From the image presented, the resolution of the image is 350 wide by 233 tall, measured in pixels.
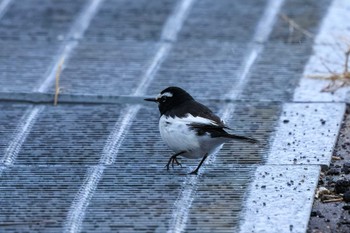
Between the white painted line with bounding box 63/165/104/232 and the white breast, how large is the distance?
21.5 inches

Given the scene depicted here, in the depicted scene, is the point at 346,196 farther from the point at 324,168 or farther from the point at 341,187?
the point at 324,168

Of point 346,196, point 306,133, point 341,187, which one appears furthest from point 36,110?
point 346,196

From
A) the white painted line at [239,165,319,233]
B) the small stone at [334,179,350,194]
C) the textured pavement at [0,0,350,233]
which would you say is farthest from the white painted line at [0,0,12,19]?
the small stone at [334,179,350,194]

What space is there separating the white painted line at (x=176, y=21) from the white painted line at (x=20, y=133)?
1.97 metres

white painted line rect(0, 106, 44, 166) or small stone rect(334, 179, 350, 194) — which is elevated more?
small stone rect(334, 179, 350, 194)

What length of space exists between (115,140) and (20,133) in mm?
781

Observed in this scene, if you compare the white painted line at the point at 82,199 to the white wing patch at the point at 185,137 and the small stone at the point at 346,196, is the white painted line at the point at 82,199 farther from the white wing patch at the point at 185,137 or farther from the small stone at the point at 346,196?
the small stone at the point at 346,196

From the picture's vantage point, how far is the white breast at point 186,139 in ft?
22.2

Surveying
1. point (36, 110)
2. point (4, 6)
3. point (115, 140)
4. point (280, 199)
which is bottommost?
point (4, 6)

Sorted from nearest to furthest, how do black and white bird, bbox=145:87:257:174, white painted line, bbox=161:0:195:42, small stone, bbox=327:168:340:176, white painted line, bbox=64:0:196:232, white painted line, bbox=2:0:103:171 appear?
1. white painted line, bbox=64:0:196:232
2. black and white bird, bbox=145:87:257:174
3. small stone, bbox=327:168:340:176
4. white painted line, bbox=2:0:103:171
5. white painted line, bbox=161:0:195:42

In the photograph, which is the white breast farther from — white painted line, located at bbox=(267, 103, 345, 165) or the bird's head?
white painted line, located at bbox=(267, 103, 345, 165)

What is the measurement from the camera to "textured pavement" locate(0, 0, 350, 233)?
6.22 metres

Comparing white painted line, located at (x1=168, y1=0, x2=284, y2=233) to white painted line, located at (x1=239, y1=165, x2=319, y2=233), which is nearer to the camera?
white painted line, located at (x1=239, y1=165, x2=319, y2=233)

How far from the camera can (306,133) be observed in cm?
758
